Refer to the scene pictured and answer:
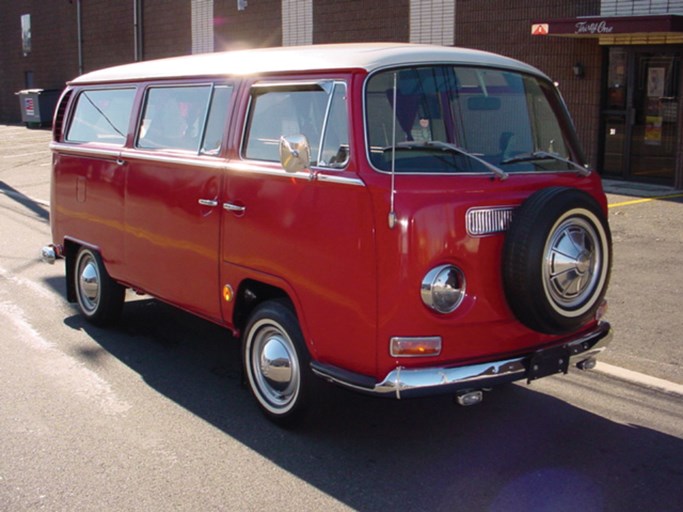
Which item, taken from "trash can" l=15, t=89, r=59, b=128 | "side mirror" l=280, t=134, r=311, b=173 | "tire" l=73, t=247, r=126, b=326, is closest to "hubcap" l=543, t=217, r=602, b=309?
"side mirror" l=280, t=134, r=311, b=173

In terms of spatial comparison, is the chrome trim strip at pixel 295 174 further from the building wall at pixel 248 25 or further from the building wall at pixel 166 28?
the building wall at pixel 166 28

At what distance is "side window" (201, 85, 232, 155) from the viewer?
538 cm

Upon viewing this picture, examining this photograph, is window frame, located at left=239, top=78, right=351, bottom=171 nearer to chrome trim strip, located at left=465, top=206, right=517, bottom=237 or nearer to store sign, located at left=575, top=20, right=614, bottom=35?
chrome trim strip, located at left=465, top=206, right=517, bottom=237

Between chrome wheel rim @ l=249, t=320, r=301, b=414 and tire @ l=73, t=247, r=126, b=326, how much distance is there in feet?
7.32

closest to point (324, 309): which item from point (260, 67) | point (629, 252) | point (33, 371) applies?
point (260, 67)

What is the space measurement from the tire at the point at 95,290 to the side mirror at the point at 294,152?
301 cm

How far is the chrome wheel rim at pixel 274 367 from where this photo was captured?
4840 millimetres

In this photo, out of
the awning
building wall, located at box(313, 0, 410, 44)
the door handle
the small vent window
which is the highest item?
building wall, located at box(313, 0, 410, 44)

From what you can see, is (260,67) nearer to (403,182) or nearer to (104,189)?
(403,182)

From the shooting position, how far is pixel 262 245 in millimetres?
4875

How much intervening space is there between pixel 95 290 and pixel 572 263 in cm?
422

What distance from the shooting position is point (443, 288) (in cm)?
419

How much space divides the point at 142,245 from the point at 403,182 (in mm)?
2677

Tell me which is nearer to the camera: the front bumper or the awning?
the front bumper
